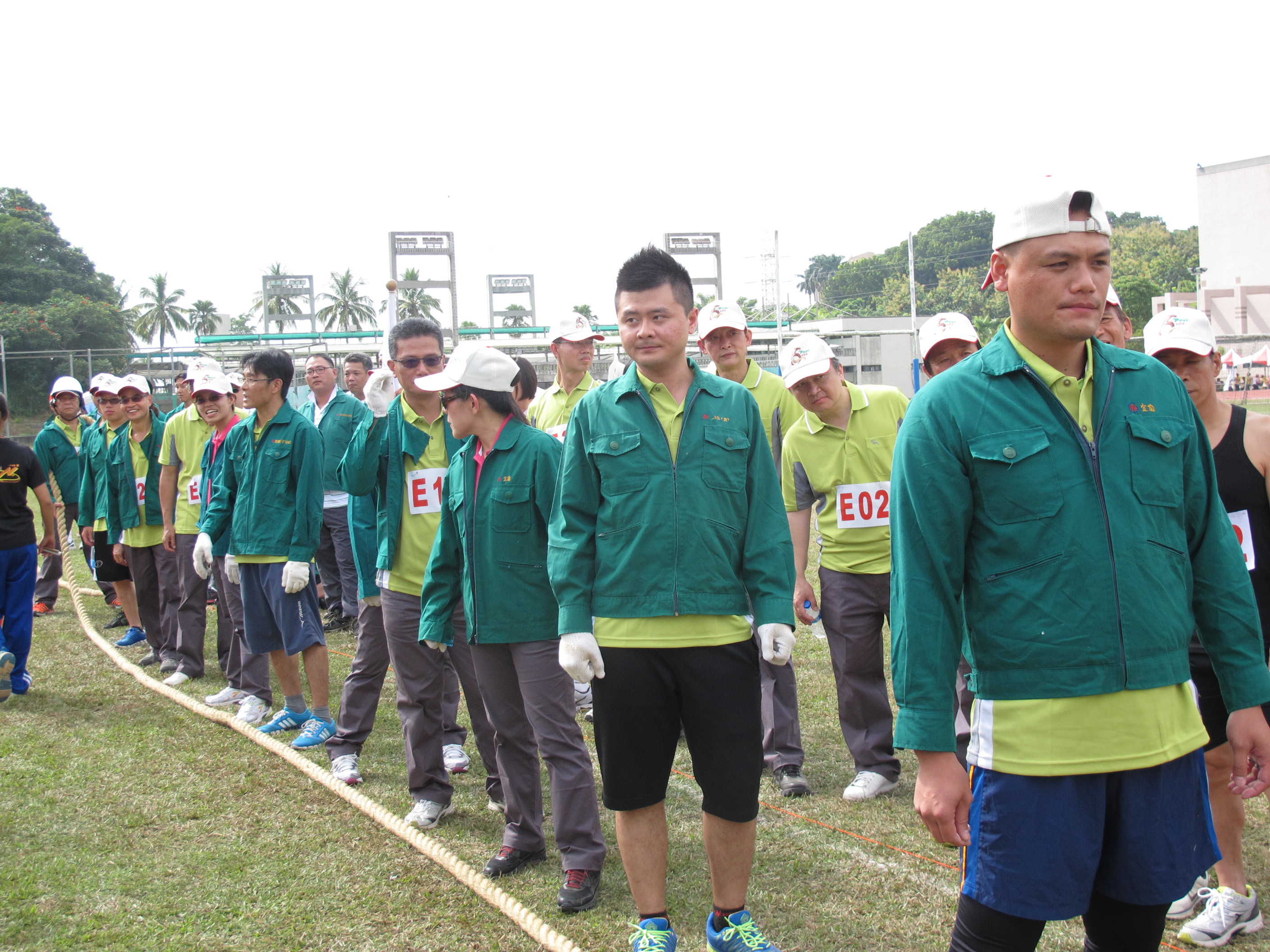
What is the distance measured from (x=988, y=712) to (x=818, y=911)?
184 cm

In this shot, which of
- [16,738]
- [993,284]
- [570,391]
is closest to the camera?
[993,284]

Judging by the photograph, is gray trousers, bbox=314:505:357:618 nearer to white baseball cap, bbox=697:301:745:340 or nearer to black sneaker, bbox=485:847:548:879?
white baseball cap, bbox=697:301:745:340

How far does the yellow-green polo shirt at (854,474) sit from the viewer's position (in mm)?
4680

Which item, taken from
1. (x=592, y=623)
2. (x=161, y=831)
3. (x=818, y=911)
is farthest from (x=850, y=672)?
(x=161, y=831)

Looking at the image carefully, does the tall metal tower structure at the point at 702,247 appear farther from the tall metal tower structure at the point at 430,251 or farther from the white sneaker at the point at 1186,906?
the white sneaker at the point at 1186,906

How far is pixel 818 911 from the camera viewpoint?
3.46 metres

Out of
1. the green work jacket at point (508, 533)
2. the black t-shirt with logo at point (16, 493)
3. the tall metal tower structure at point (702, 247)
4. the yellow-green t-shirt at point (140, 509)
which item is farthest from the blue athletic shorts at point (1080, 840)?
the tall metal tower structure at point (702, 247)

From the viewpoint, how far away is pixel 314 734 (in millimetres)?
5703

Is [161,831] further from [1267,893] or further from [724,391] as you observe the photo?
[1267,893]

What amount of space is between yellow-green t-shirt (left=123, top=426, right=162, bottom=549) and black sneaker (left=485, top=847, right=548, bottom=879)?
5.33 m

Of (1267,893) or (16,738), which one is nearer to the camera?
(1267,893)

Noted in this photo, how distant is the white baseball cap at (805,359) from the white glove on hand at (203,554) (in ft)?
12.9

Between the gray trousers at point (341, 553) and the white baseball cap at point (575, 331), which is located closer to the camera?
the white baseball cap at point (575, 331)

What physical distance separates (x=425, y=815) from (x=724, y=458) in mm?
2489
